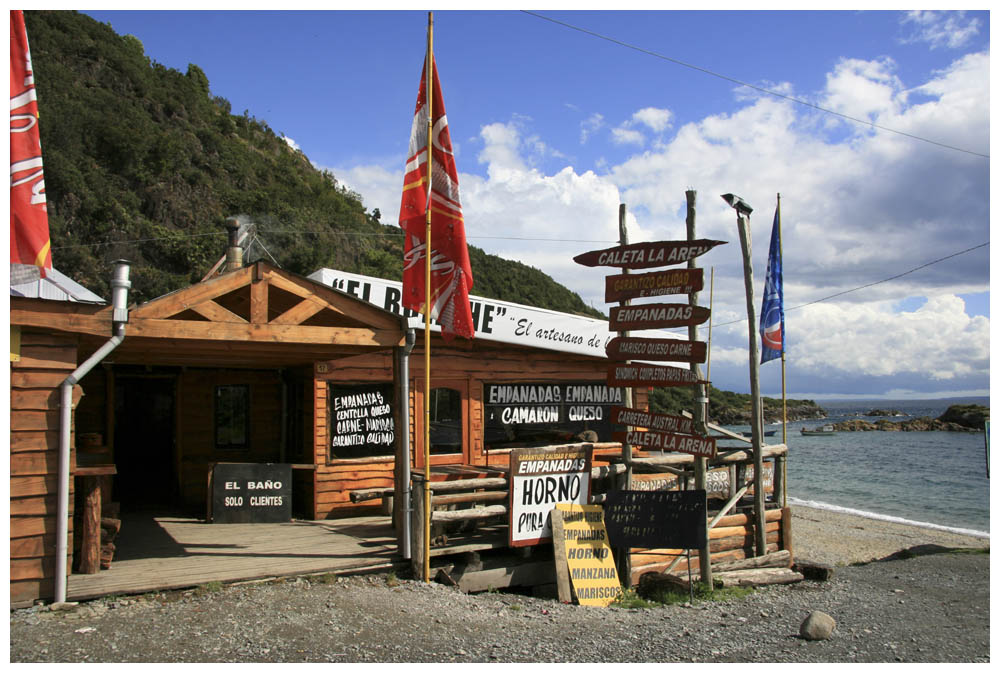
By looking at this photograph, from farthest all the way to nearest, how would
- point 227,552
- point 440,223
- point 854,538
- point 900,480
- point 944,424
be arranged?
point 944,424, point 900,480, point 854,538, point 227,552, point 440,223

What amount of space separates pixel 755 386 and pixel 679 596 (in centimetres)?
297

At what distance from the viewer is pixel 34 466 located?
6477mm

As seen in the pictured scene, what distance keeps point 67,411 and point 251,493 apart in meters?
4.12

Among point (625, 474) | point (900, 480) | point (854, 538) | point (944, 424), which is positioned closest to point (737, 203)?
point (625, 474)

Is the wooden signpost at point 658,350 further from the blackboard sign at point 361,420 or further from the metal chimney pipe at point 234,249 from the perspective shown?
the metal chimney pipe at point 234,249

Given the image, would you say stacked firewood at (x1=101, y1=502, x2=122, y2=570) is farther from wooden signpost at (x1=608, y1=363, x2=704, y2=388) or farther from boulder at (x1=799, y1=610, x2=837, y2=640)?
boulder at (x1=799, y1=610, x2=837, y2=640)

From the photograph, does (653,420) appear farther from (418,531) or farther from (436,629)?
(436,629)

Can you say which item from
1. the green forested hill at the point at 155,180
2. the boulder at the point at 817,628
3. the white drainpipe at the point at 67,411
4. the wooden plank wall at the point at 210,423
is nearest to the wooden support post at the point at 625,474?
the boulder at the point at 817,628

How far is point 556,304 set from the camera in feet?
228

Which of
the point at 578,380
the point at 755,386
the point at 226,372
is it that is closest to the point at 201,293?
the point at 226,372

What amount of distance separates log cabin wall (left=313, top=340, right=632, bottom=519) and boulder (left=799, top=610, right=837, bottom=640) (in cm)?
632

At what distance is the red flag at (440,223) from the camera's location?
26.6ft

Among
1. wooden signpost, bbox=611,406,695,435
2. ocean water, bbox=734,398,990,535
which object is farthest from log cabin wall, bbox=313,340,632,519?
ocean water, bbox=734,398,990,535
